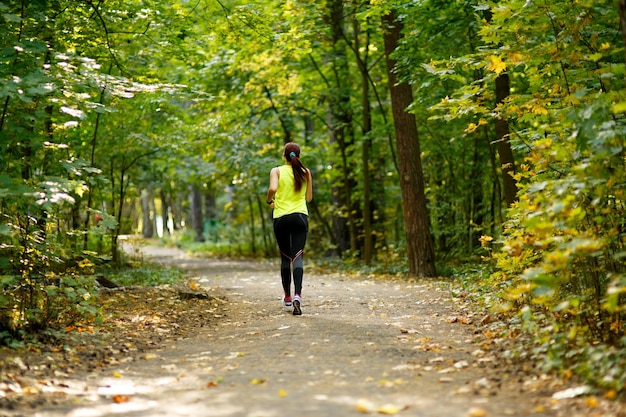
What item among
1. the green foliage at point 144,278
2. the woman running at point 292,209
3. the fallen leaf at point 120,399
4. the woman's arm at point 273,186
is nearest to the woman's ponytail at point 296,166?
the woman running at point 292,209

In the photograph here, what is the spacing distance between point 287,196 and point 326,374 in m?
3.75

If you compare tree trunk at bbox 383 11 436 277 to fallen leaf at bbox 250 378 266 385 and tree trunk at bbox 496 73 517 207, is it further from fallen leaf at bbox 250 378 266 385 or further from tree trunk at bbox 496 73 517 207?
fallen leaf at bbox 250 378 266 385

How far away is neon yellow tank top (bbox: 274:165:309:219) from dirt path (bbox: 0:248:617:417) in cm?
148

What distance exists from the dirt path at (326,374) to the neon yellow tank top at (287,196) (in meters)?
1.48

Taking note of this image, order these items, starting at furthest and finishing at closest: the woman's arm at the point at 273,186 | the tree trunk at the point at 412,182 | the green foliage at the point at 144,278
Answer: the tree trunk at the point at 412,182, the green foliage at the point at 144,278, the woman's arm at the point at 273,186

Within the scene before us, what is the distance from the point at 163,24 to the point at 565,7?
7.77 meters

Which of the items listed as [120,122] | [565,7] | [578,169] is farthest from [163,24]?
[578,169]

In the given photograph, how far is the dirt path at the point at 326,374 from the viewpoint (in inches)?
178

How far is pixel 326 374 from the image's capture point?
5512 millimetres

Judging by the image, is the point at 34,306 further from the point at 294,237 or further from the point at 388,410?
the point at 388,410

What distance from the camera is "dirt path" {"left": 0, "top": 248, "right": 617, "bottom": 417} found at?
4523mm

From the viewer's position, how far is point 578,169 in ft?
17.2

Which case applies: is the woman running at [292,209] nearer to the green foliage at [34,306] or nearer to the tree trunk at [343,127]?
the green foliage at [34,306]

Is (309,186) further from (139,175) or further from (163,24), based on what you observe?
(139,175)
